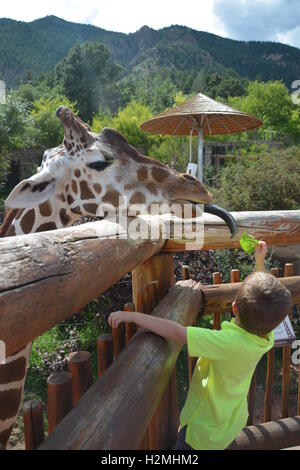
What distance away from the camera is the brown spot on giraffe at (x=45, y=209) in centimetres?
226

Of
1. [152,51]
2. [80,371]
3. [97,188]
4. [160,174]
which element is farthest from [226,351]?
[152,51]

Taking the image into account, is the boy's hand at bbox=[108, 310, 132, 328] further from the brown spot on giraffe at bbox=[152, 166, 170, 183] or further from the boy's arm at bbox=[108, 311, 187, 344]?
the brown spot on giraffe at bbox=[152, 166, 170, 183]

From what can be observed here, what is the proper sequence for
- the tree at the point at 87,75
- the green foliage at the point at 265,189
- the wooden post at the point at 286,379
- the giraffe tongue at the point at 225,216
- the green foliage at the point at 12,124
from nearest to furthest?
the giraffe tongue at the point at 225,216, the wooden post at the point at 286,379, the green foliage at the point at 265,189, the green foliage at the point at 12,124, the tree at the point at 87,75

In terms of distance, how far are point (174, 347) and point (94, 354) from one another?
3265 millimetres

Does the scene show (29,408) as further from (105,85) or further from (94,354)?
(105,85)

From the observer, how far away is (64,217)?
2.36 meters

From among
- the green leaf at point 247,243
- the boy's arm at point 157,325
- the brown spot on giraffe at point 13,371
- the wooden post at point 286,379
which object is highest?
the green leaf at point 247,243

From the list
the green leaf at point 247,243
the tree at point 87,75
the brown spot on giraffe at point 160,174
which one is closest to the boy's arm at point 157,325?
the green leaf at point 247,243

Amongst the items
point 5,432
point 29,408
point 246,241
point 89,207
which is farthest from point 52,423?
point 89,207

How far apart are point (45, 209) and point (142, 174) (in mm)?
592

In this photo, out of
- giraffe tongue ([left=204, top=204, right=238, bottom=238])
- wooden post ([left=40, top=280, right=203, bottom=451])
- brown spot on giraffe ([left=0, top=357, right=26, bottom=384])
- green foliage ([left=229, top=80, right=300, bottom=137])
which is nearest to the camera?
wooden post ([left=40, top=280, right=203, bottom=451])

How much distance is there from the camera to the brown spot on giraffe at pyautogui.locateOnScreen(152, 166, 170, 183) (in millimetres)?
2210

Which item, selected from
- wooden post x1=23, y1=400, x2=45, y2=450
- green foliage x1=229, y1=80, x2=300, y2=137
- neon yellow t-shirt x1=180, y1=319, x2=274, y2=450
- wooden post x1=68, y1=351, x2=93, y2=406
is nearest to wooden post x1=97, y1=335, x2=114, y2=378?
wooden post x1=68, y1=351, x2=93, y2=406

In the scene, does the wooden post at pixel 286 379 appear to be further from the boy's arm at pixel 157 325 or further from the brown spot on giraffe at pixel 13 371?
the brown spot on giraffe at pixel 13 371
